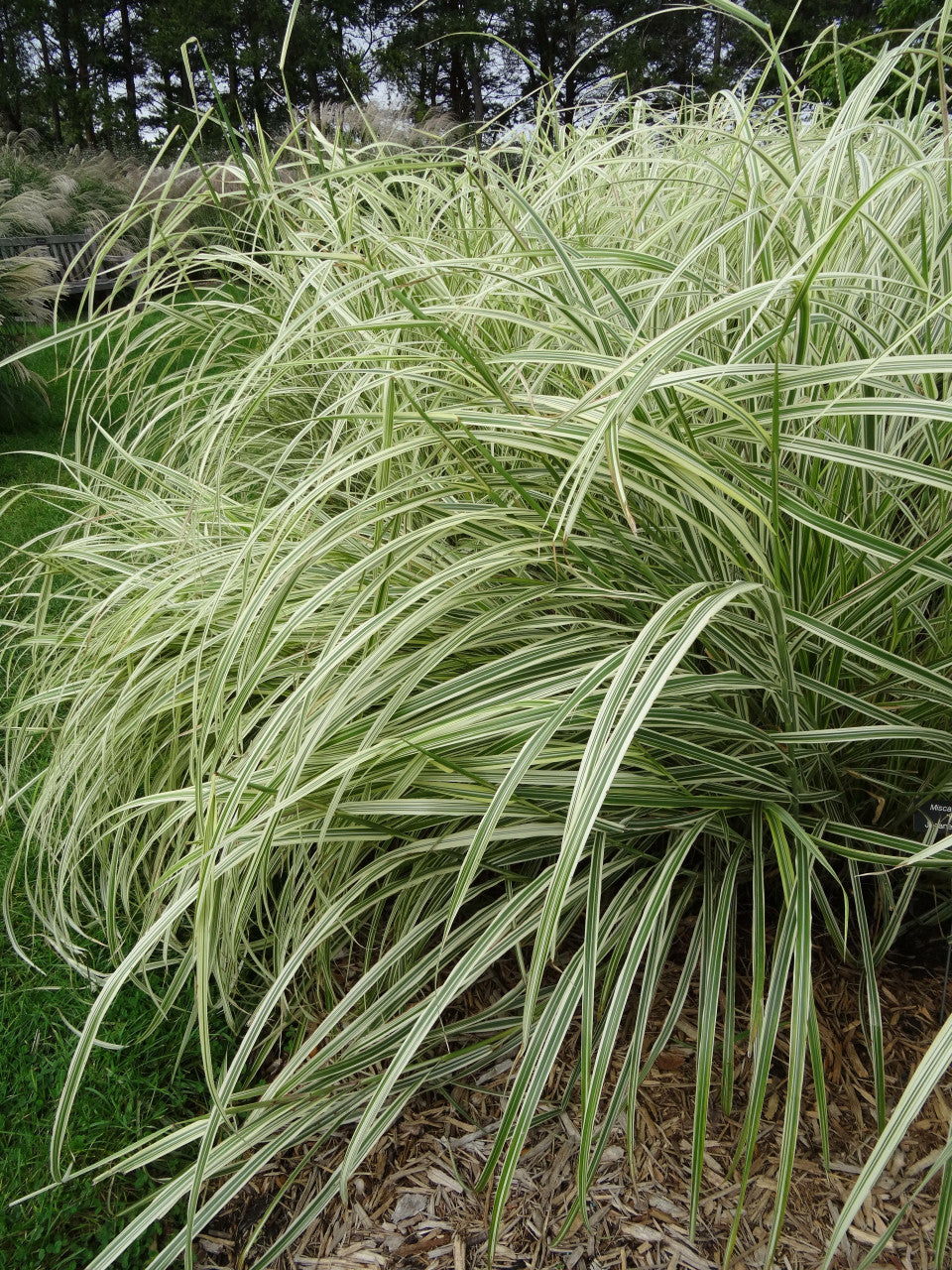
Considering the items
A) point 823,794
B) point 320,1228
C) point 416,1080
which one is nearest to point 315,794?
point 416,1080

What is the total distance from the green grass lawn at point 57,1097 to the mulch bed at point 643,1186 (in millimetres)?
152

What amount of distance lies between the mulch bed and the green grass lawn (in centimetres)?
15

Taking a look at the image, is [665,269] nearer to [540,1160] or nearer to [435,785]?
[435,785]

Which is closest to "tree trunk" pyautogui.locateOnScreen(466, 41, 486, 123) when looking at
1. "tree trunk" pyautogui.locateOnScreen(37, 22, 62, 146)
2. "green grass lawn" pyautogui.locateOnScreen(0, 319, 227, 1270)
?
"tree trunk" pyautogui.locateOnScreen(37, 22, 62, 146)

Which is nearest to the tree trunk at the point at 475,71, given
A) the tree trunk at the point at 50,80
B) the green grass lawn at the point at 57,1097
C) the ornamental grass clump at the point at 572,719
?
the tree trunk at the point at 50,80

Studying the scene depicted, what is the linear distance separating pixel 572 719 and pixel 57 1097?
0.94 meters

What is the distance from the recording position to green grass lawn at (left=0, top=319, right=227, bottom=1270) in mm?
1098

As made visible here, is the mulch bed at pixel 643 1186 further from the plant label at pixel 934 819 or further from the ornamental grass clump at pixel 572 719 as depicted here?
the plant label at pixel 934 819

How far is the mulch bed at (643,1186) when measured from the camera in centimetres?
103

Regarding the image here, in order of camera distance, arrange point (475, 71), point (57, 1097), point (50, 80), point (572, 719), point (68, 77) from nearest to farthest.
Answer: point (572, 719) < point (57, 1097) < point (475, 71) < point (50, 80) < point (68, 77)

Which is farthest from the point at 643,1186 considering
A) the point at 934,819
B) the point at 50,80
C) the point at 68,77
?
the point at 68,77

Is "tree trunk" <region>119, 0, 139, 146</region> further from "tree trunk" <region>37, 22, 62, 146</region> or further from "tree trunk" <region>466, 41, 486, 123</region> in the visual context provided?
"tree trunk" <region>466, 41, 486, 123</region>

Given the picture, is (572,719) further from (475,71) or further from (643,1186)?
(475,71)

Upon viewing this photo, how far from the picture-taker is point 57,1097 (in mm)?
1281
